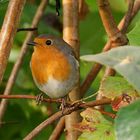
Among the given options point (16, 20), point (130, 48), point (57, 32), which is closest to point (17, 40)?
point (57, 32)

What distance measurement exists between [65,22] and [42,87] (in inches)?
13.2

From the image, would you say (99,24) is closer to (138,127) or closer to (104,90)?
(104,90)

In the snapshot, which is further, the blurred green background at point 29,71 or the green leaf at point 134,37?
the blurred green background at point 29,71

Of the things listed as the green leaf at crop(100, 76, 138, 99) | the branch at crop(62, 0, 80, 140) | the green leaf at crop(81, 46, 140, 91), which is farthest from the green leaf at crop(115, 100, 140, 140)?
the branch at crop(62, 0, 80, 140)

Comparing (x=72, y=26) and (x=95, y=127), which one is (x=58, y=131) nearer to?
(x=72, y=26)

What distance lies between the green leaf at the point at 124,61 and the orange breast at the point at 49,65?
155cm

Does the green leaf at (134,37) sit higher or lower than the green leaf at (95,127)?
higher

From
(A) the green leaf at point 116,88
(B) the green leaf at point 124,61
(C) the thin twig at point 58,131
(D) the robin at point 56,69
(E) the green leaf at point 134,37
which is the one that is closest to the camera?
(B) the green leaf at point 124,61

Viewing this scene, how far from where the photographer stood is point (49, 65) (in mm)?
2633

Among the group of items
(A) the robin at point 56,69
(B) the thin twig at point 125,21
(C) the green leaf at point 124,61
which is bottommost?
(A) the robin at point 56,69

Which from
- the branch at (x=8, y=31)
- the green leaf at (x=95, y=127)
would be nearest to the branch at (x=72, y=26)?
the green leaf at (x=95, y=127)

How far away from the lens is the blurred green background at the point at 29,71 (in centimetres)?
313

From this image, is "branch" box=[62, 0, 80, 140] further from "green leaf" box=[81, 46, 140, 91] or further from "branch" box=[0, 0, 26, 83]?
"green leaf" box=[81, 46, 140, 91]

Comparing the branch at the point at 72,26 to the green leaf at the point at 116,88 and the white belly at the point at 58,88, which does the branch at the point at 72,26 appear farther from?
the green leaf at the point at 116,88
